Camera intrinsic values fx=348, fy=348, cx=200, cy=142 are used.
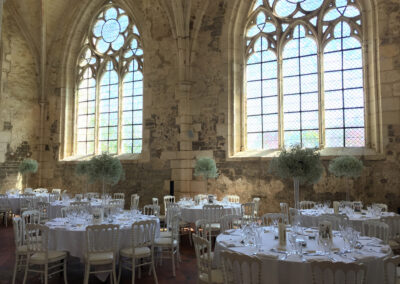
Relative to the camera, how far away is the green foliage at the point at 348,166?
7324 millimetres

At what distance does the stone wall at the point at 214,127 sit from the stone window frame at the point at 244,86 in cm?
10

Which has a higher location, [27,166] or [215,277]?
[27,166]

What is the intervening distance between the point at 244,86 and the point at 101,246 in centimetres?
659

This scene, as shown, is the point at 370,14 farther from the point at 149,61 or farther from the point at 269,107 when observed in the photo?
the point at 149,61

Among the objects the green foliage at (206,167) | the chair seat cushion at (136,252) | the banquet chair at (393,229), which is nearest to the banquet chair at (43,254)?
the chair seat cushion at (136,252)

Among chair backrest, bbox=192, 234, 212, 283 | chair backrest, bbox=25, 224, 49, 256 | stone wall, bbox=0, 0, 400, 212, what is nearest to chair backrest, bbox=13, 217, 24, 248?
chair backrest, bbox=25, 224, 49, 256

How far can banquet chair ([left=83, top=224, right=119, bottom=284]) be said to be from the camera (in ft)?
14.8

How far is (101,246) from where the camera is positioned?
4.74 meters

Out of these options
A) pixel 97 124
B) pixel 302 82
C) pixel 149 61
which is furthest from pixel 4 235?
pixel 302 82

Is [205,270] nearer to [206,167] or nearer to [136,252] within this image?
[136,252]

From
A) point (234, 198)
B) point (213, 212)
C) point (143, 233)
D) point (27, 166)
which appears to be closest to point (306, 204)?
point (234, 198)

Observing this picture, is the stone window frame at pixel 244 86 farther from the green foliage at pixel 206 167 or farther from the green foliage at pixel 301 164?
the green foliage at pixel 301 164

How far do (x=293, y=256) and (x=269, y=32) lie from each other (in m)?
7.63

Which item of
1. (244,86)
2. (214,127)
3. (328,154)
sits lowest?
(328,154)
